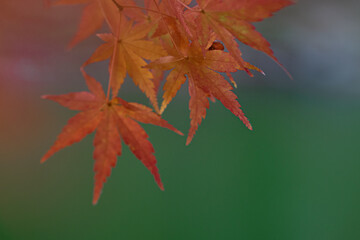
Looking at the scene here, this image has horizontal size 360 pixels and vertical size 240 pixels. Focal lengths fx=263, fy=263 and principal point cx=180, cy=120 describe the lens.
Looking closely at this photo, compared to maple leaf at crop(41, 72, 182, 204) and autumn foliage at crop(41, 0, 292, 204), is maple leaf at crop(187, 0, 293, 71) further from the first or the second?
maple leaf at crop(41, 72, 182, 204)

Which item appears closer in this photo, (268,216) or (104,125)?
(104,125)

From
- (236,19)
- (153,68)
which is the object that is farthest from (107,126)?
(236,19)

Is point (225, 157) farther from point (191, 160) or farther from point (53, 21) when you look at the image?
point (53, 21)

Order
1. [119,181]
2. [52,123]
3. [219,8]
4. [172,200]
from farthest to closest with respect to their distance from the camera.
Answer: [172,200], [119,181], [52,123], [219,8]

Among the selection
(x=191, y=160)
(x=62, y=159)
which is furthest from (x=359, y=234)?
(x=62, y=159)

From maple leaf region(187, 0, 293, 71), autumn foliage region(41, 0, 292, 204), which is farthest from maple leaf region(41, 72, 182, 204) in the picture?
maple leaf region(187, 0, 293, 71)

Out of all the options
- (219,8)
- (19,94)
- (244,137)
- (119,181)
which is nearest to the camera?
(219,8)

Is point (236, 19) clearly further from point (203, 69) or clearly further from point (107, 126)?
point (107, 126)
